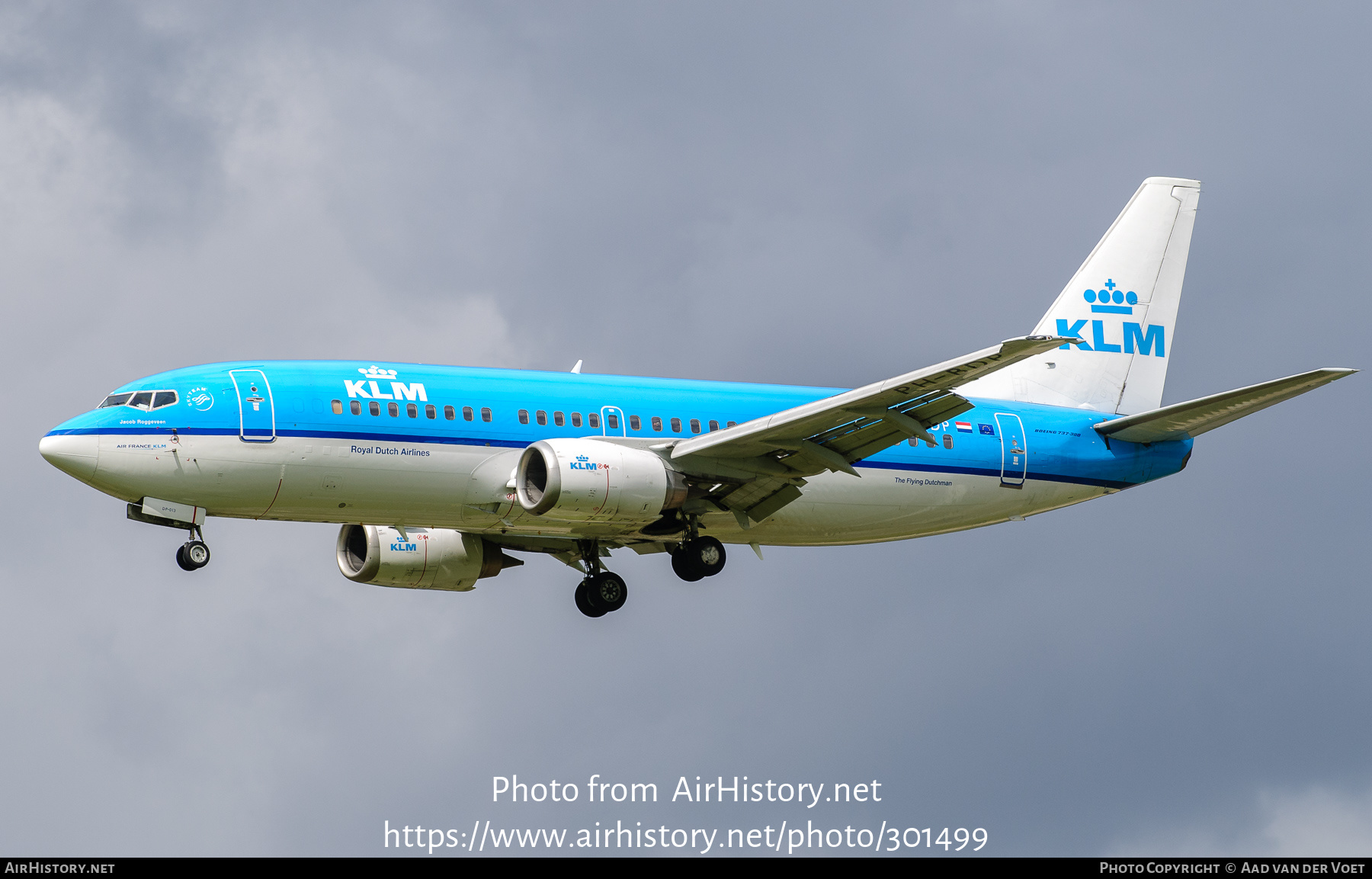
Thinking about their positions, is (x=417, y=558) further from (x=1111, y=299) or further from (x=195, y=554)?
(x=1111, y=299)

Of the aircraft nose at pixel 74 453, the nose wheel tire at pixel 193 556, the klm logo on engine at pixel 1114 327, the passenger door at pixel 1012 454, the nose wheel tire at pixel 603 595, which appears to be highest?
the klm logo on engine at pixel 1114 327

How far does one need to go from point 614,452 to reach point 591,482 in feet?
3.71

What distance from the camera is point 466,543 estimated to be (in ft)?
156

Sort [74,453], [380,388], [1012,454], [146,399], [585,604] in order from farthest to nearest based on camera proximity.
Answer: [585,604], [1012,454], [380,388], [146,399], [74,453]

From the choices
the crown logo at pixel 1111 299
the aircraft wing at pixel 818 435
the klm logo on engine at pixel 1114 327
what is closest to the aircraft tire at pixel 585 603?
the aircraft wing at pixel 818 435

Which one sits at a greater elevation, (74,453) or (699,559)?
(699,559)

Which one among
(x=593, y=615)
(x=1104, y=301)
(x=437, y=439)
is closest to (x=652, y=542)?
(x=593, y=615)

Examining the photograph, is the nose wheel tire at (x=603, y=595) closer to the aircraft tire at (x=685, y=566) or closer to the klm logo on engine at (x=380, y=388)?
the aircraft tire at (x=685, y=566)

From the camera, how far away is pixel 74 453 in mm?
38438

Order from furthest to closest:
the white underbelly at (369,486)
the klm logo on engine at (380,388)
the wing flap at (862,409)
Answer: the klm logo on engine at (380,388)
the white underbelly at (369,486)
the wing flap at (862,409)

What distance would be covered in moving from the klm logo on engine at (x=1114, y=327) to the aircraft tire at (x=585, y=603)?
15692 millimetres

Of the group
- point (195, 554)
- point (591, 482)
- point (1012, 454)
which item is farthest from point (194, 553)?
point (1012, 454)

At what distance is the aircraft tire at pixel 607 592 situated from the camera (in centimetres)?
4712

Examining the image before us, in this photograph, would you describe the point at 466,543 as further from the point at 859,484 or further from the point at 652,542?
the point at 859,484
